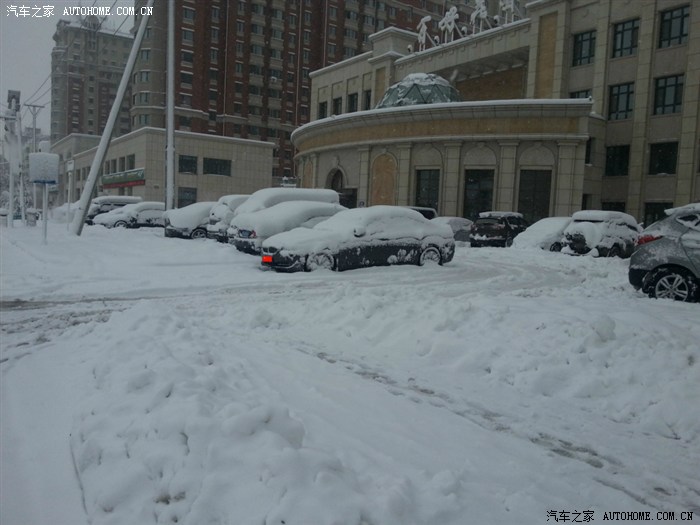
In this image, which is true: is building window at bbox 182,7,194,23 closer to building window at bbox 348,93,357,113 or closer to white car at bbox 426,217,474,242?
building window at bbox 348,93,357,113

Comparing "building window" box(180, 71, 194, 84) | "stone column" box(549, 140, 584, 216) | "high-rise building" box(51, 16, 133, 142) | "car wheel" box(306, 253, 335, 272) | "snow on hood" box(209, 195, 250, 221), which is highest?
"high-rise building" box(51, 16, 133, 142)

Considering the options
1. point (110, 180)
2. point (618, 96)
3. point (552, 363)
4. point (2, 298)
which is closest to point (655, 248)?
point (552, 363)

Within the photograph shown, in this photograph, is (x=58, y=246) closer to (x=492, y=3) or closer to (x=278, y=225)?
(x=278, y=225)

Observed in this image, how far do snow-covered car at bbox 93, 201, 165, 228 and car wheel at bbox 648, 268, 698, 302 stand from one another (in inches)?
1021

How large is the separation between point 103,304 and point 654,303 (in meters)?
8.79

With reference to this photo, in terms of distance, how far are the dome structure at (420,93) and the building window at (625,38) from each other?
9768 mm

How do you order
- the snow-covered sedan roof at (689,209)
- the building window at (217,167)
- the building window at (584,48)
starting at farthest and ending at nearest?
1. the building window at (217,167)
2. the building window at (584,48)
3. the snow-covered sedan roof at (689,209)

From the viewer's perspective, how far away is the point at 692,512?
3.11m

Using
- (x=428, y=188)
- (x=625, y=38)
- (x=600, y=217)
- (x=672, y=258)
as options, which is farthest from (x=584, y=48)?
(x=672, y=258)

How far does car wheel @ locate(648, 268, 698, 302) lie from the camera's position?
29.9ft

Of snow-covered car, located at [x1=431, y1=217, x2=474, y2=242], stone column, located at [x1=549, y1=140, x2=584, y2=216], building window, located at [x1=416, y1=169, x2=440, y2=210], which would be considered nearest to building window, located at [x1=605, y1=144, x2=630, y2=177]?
stone column, located at [x1=549, y1=140, x2=584, y2=216]

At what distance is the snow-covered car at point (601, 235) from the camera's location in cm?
1916

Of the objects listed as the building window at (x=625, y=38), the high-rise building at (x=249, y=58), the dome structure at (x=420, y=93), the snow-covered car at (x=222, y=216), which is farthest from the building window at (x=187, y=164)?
the building window at (x=625, y=38)

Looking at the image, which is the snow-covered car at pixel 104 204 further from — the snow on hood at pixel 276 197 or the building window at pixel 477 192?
the building window at pixel 477 192
